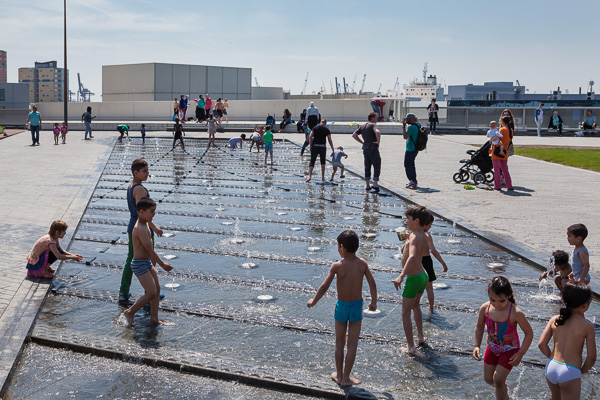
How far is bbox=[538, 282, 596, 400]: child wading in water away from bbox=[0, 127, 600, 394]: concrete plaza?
13.5 feet

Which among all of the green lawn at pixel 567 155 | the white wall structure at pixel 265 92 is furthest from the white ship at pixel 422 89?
the green lawn at pixel 567 155

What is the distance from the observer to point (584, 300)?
169 inches

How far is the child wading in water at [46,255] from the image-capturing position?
25.4 ft

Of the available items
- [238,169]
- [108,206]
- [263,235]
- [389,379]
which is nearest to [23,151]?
[238,169]

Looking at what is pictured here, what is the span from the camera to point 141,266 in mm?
6445

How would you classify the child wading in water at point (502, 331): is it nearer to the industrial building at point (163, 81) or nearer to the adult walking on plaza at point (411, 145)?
the adult walking on plaza at point (411, 145)

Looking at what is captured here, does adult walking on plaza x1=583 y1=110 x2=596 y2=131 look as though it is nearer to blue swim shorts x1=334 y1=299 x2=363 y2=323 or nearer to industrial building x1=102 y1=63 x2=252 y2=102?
industrial building x1=102 y1=63 x2=252 y2=102

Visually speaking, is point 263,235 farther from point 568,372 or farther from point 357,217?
point 568,372

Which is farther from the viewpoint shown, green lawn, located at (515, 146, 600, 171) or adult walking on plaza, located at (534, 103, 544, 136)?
adult walking on plaza, located at (534, 103, 544, 136)

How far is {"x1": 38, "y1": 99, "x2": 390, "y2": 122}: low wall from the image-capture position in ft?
143

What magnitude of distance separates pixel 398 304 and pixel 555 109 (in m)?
33.6

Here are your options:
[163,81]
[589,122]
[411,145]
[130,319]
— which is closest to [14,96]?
[163,81]

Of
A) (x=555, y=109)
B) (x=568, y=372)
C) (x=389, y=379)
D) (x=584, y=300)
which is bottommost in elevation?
(x=389, y=379)

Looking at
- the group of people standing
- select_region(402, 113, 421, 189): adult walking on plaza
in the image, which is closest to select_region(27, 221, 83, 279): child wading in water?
select_region(402, 113, 421, 189): adult walking on plaza
